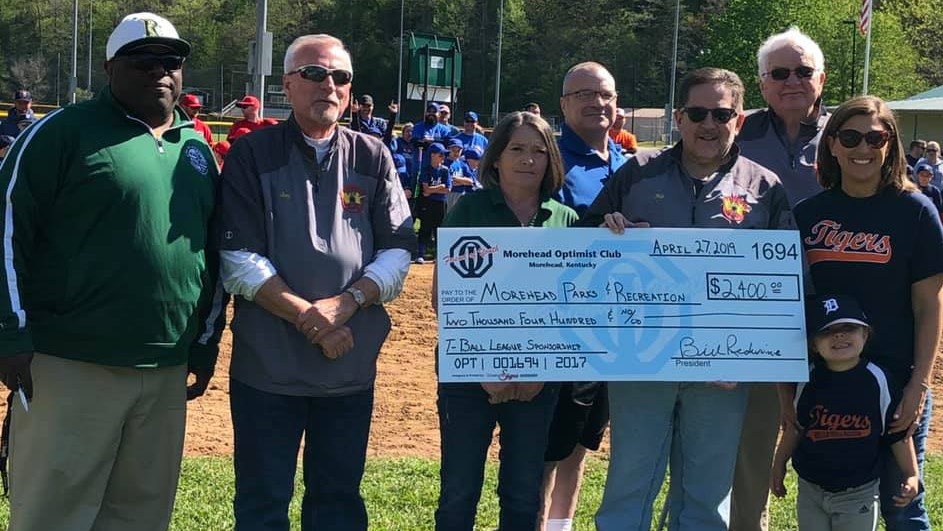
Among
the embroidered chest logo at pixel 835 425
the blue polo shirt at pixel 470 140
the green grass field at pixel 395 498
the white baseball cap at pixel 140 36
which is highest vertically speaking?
the blue polo shirt at pixel 470 140

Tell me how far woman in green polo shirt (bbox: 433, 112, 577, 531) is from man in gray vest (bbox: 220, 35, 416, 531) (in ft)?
1.25

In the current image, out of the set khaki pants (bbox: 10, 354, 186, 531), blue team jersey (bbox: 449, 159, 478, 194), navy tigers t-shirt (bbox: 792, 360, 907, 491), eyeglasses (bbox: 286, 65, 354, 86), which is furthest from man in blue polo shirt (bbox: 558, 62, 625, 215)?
blue team jersey (bbox: 449, 159, 478, 194)

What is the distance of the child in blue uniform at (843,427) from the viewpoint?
14.1 feet

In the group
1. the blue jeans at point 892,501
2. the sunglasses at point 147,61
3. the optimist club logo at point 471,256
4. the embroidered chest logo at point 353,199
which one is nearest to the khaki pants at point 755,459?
the blue jeans at point 892,501

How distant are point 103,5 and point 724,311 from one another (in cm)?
10537

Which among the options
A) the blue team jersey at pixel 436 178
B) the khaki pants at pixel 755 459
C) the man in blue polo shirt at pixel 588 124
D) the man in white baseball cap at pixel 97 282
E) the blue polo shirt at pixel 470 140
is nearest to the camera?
the man in white baseball cap at pixel 97 282

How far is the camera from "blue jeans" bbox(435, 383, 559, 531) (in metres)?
4.40

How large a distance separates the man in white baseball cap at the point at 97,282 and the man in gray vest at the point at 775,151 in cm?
262

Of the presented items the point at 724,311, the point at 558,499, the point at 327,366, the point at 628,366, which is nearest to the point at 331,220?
the point at 327,366

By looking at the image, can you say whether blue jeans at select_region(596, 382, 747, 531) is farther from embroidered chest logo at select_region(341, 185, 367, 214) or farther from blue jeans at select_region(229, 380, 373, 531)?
embroidered chest logo at select_region(341, 185, 367, 214)

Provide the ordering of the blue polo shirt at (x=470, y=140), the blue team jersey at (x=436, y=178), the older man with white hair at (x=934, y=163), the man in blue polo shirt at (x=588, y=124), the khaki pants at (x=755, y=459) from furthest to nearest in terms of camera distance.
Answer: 1. the older man with white hair at (x=934, y=163)
2. the blue polo shirt at (x=470, y=140)
3. the blue team jersey at (x=436, y=178)
4. the man in blue polo shirt at (x=588, y=124)
5. the khaki pants at (x=755, y=459)

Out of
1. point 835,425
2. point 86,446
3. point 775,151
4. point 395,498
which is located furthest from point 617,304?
point 395,498

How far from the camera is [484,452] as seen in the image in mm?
4461

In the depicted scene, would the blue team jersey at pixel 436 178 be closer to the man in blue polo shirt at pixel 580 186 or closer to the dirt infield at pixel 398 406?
the dirt infield at pixel 398 406
